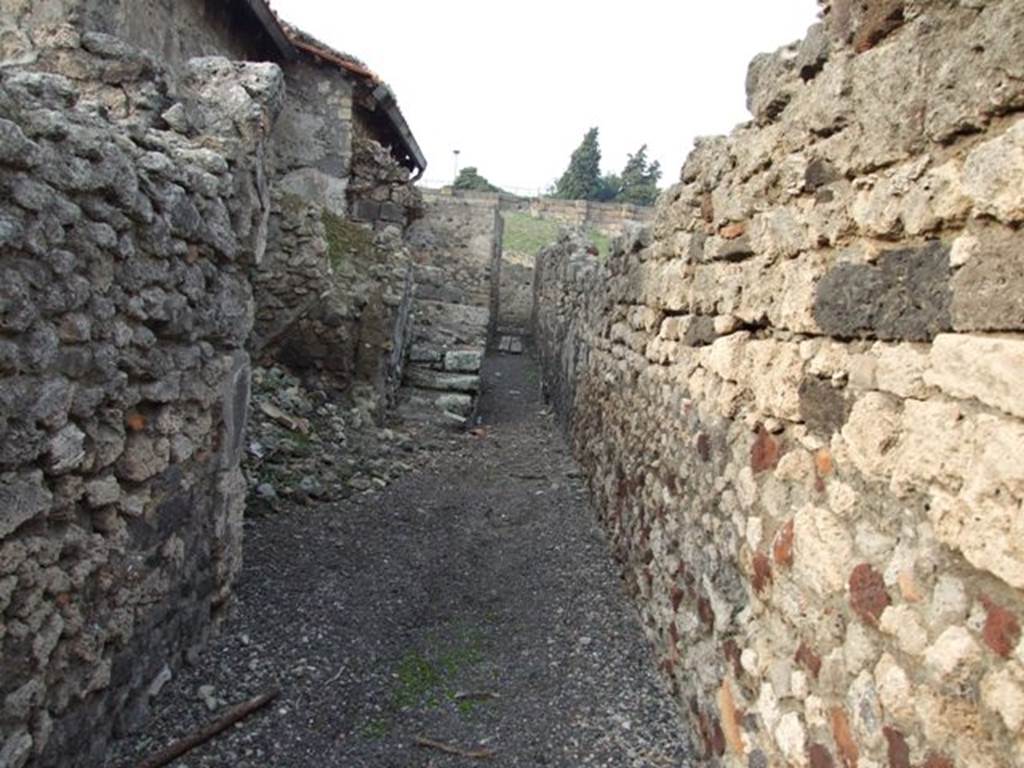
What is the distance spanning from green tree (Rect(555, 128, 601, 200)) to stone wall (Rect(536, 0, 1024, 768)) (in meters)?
42.4

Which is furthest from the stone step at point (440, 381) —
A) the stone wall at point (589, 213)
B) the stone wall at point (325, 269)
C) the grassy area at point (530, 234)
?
the stone wall at point (589, 213)

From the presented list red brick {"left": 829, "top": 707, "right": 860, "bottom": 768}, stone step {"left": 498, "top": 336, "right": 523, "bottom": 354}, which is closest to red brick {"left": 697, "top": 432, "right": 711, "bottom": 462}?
red brick {"left": 829, "top": 707, "right": 860, "bottom": 768}

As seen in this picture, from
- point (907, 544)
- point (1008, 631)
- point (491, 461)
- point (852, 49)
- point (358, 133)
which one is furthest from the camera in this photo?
point (358, 133)

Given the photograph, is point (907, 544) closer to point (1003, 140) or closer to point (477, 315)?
point (1003, 140)

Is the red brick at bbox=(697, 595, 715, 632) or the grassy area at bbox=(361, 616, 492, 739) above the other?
the red brick at bbox=(697, 595, 715, 632)

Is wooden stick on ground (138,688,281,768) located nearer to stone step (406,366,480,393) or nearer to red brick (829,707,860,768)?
red brick (829,707,860,768)

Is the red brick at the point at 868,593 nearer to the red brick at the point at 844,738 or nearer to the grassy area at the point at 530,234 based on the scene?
the red brick at the point at 844,738

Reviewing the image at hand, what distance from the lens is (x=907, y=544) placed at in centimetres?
169

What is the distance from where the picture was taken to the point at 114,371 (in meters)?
2.59

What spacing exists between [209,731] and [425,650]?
1.09 m

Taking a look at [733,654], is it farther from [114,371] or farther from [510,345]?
[510,345]

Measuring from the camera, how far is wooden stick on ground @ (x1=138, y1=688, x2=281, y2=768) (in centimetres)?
274

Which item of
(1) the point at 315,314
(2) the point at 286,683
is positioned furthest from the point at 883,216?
(1) the point at 315,314

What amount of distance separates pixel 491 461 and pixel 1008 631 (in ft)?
19.5
